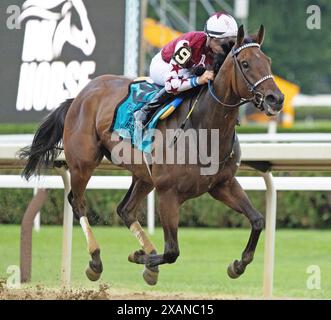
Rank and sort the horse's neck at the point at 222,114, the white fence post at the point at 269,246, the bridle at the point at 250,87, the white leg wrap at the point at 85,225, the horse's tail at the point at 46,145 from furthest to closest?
the horse's tail at the point at 46,145
the white leg wrap at the point at 85,225
the white fence post at the point at 269,246
the horse's neck at the point at 222,114
the bridle at the point at 250,87

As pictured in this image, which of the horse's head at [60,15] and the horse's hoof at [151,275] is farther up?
the horse's head at [60,15]

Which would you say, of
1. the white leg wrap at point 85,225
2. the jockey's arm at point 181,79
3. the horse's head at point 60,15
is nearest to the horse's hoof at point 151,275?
the white leg wrap at point 85,225

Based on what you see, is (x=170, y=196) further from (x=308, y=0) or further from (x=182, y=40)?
(x=308, y=0)

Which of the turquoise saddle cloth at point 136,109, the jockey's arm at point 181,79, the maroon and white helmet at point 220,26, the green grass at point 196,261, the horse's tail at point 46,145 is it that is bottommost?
the green grass at point 196,261

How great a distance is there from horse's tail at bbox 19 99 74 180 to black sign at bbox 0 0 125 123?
8.12 ft

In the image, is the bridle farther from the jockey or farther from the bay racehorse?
the jockey

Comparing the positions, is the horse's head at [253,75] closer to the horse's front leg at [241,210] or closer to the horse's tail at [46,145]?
the horse's front leg at [241,210]

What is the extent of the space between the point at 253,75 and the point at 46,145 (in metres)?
1.93

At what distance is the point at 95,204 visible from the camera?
1163 cm

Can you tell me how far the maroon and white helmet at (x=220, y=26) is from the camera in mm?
5723

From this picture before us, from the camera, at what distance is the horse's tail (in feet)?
22.3

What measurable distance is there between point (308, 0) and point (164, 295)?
2958 cm

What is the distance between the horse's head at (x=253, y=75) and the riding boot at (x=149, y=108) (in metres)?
0.49
